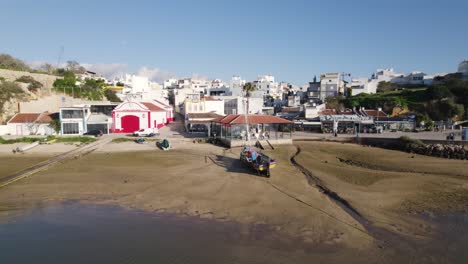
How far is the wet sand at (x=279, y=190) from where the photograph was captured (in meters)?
13.8

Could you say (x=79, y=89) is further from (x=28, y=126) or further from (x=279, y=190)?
(x=279, y=190)

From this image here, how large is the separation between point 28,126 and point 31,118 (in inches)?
58.1

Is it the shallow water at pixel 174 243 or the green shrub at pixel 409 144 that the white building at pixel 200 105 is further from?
the shallow water at pixel 174 243

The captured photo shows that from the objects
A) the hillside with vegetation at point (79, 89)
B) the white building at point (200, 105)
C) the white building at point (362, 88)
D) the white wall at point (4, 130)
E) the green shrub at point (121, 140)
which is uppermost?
the white building at point (362, 88)

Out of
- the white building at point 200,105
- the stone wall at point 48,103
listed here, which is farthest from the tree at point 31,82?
the white building at point 200,105

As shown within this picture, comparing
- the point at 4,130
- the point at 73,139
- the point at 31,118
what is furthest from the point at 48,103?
the point at 73,139

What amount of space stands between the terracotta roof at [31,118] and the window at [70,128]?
2.61 m

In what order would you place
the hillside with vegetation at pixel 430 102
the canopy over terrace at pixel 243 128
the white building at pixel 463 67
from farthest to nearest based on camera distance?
the white building at pixel 463 67 → the hillside with vegetation at pixel 430 102 → the canopy over terrace at pixel 243 128

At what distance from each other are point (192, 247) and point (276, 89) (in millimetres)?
103488

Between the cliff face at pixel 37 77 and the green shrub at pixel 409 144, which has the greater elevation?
the cliff face at pixel 37 77

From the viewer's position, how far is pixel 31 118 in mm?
45094

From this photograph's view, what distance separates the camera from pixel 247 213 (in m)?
15.4

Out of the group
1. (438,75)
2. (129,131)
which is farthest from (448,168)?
(438,75)

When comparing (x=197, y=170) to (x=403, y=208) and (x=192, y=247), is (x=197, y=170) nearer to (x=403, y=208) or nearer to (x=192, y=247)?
(x=192, y=247)
